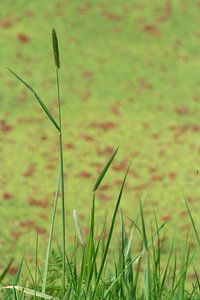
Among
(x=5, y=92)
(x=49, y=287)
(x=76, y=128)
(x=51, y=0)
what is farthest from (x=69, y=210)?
(x=49, y=287)

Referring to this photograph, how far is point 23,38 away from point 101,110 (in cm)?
70

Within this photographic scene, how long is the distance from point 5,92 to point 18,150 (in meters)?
0.48

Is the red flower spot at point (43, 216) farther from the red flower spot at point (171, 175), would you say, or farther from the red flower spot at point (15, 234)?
the red flower spot at point (171, 175)

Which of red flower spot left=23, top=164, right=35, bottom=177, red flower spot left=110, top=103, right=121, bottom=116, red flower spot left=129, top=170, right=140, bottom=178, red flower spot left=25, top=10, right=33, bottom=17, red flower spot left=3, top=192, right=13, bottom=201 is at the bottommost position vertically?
red flower spot left=3, top=192, right=13, bottom=201

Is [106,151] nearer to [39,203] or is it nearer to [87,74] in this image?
Answer: [39,203]

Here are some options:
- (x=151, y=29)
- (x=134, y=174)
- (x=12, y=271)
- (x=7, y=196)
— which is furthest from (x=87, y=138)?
(x=12, y=271)

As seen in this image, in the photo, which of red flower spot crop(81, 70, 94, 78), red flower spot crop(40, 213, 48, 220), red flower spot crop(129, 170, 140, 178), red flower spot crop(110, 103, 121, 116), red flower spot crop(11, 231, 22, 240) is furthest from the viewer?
red flower spot crop(81, 70, 94, 78)

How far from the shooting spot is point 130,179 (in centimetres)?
348

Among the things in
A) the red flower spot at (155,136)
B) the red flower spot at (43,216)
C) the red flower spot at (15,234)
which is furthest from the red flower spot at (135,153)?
the red flower spot at (15,234)

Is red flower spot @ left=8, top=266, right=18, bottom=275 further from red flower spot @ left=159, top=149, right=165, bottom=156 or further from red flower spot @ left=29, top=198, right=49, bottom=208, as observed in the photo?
red flower spot @ left=159, top=149, right=165, bottom=156

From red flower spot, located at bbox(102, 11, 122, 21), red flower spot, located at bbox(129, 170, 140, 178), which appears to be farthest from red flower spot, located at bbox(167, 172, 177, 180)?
red flower spot, located at bbox(102, 11, 122, 21)

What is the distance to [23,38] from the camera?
14.4 feet

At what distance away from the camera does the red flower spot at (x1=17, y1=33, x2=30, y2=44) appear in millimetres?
4365

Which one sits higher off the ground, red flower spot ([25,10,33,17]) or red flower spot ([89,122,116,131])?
red flower spot ([25,10,33,17])
